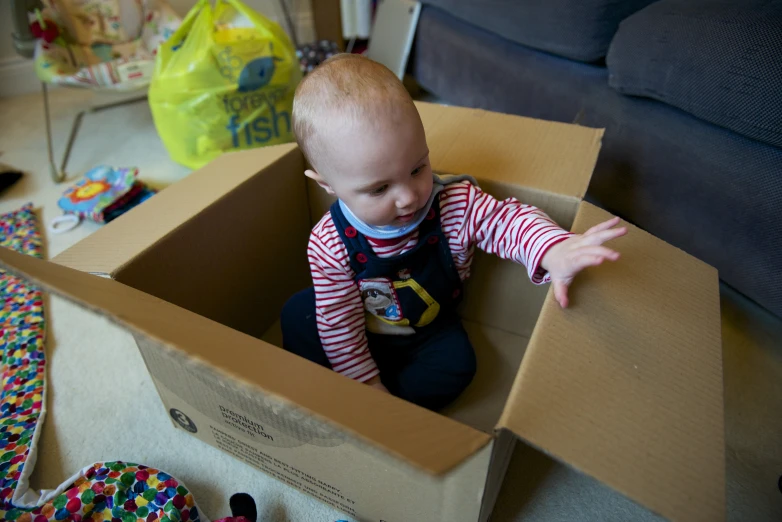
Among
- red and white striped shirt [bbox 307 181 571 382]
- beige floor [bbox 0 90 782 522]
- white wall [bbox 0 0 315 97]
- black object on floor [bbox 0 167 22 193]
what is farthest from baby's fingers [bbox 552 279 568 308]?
white wall [bbox 0 0 315 97]

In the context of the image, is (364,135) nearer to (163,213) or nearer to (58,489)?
(163,213)

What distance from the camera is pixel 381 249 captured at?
629mm

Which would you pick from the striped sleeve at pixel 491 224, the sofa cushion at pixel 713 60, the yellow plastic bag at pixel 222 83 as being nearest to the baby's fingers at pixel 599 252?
the striped sleeve at pixel 491 224

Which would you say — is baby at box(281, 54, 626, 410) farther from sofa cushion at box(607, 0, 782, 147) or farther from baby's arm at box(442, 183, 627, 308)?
sofa cushion at box(607, 0, 782, 147)

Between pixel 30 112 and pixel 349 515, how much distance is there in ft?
6.26

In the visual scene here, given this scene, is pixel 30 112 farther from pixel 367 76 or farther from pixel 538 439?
pixel 538 439

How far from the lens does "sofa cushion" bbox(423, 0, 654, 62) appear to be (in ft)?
3.02

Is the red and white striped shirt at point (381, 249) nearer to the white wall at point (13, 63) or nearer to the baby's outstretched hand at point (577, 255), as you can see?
the baby's outstretched hand at point (577, 255)

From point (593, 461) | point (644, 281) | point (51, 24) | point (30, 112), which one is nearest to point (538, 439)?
point (593, 461)

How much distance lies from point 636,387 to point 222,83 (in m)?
1.17

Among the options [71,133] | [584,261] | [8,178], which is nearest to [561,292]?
[584,261]

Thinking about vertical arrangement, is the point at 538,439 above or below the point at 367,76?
below

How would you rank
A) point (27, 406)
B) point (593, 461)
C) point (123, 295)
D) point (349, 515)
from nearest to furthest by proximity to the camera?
point (593, 461) < point (123, 295) < point (349, 515) < point (27, 406)

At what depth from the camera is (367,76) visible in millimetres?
510
